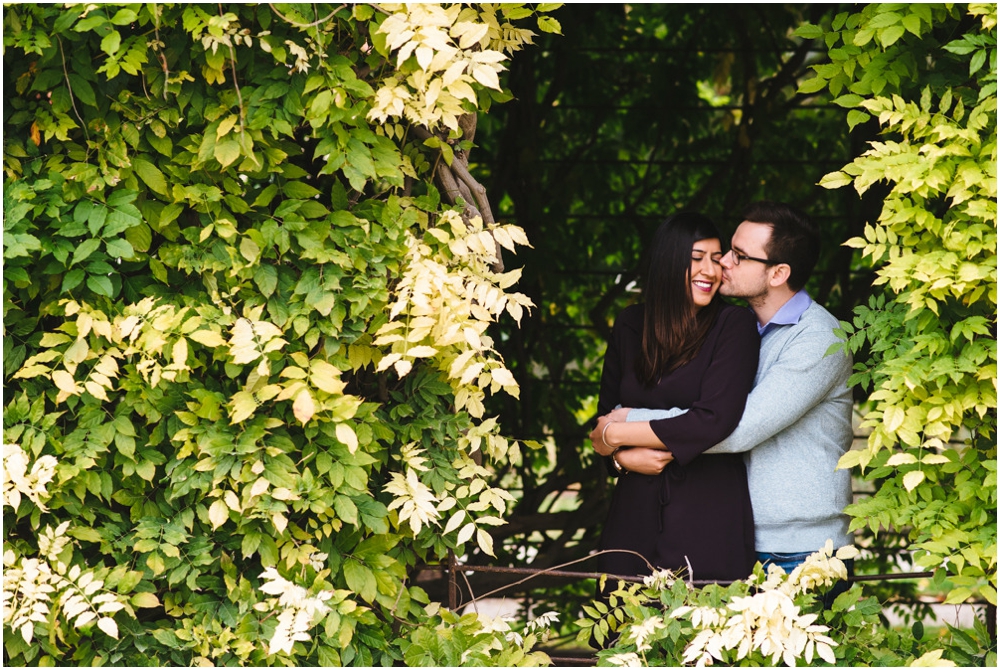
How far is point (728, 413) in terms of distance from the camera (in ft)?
8.20

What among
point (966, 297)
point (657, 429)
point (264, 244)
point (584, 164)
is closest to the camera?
point (966, 297)

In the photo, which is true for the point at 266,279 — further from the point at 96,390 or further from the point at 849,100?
the point at 849,100

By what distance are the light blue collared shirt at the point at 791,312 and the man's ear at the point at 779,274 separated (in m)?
0.07

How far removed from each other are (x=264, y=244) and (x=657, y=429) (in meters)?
1.19

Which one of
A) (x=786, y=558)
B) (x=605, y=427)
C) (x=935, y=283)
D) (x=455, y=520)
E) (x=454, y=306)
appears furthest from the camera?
(x=605, y=427)

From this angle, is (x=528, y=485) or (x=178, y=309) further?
(x=528, y=485)

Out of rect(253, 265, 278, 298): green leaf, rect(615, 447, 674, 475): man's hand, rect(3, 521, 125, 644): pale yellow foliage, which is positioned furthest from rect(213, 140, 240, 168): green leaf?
rect(615, 447, 674, 475): man's hand

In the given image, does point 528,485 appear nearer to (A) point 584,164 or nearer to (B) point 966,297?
(A) point 584,164

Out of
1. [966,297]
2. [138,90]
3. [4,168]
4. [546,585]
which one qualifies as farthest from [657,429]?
[546,585]

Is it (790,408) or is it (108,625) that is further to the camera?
(790,408)

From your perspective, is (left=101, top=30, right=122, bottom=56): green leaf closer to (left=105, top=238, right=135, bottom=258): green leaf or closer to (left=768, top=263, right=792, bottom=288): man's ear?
(left=105, top=238, right=135, bottom=258): green leaf

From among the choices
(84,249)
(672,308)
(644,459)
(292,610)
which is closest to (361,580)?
(292,610)

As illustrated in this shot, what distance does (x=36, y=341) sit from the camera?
231 centimetres

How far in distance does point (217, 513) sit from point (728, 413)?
4.50ft
